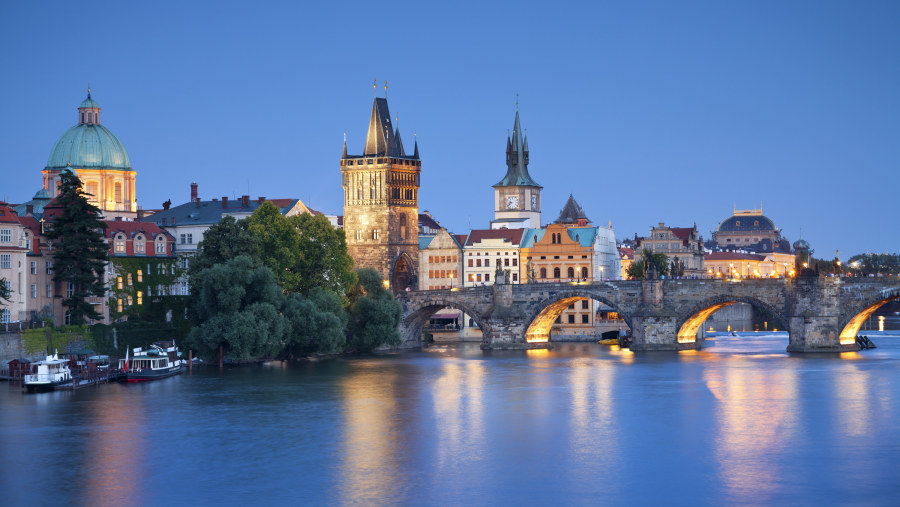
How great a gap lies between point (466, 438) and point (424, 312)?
5541 centimetres

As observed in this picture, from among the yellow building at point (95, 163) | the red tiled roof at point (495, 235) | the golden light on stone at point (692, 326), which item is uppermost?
the yellow building at point (95, 163)

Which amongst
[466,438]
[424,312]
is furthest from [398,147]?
[466,438]

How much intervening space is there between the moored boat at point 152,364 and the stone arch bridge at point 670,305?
31.0 metres

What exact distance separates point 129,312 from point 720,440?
47.6 m

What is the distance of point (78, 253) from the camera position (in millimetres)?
83688

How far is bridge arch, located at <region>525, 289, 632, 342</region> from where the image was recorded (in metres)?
105

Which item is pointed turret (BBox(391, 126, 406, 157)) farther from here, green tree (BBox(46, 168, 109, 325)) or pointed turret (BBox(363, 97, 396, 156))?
green tree (BBox(46, 168, 109, 325))

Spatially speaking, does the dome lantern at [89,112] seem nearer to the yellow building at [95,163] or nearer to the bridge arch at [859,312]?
the yellow building at [95,163]

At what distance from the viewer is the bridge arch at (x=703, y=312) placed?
9694 cm

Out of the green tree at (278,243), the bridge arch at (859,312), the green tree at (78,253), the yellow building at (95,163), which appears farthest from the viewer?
the yellow building at (95,163)

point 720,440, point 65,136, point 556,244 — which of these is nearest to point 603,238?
point 556,244

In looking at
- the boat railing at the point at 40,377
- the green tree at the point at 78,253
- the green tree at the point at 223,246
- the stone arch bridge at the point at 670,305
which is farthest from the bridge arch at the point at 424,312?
the boat railing at the point at 40,377

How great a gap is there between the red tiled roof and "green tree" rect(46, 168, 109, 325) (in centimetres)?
5882

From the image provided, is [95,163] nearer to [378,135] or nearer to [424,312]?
[378,135]
